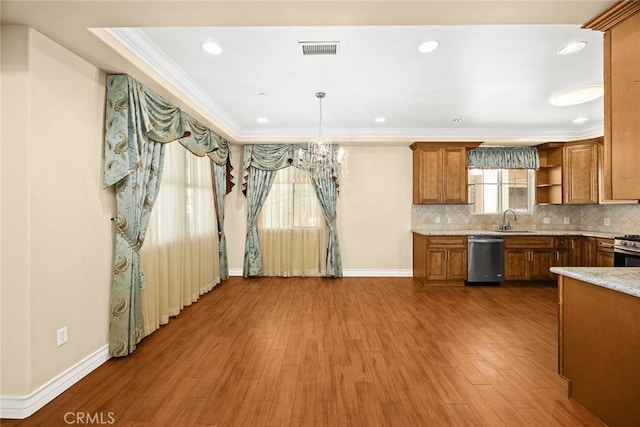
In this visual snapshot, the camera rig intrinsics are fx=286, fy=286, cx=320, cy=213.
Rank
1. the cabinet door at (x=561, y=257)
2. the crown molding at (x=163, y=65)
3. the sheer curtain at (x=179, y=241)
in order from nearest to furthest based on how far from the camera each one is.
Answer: the crown molding at (x=163, y=65), the sheer curtain at (x=179, y=241), the cabinet door at (x=561, y=257)

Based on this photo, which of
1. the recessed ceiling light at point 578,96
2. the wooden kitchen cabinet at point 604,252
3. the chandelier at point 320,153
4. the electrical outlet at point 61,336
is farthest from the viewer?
the wooden kitchen cabinet at point 604,252

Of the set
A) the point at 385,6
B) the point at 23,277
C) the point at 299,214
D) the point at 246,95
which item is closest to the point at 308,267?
the point at 299,214

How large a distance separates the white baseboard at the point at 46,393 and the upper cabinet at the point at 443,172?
5.00 meters

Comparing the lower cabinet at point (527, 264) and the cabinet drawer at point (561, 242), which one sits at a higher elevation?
the cabinet drawer at point (561, 242)

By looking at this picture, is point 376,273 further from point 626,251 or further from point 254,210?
point 626,251

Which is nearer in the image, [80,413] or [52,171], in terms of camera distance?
[80,413]

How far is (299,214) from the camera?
5531 millimetres

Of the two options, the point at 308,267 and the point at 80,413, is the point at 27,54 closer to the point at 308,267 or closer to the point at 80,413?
the point at 80,413

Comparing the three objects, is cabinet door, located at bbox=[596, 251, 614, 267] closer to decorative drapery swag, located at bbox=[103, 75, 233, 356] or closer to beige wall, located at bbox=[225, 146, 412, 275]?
beige wall, located at bbox=[225, 146, 412, 275]

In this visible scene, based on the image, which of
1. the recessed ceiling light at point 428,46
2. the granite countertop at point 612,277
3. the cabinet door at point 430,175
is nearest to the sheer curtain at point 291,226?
the cabinet door at point 430,175

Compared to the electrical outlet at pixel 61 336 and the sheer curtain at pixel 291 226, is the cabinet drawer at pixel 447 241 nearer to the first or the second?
the sheer curtain at pixel 291 226

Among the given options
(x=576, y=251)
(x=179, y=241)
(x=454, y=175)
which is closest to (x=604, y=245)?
(x=576, y=251)

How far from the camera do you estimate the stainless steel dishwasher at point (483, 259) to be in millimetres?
4965

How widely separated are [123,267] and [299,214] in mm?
3271
